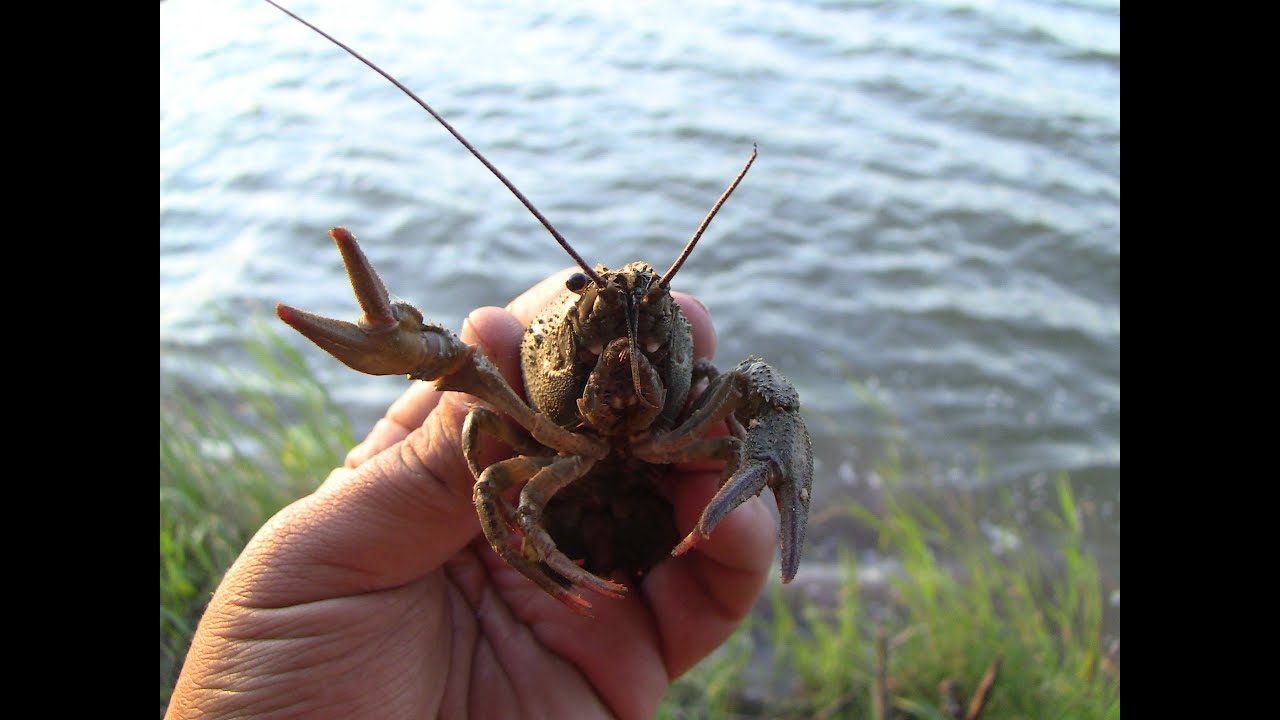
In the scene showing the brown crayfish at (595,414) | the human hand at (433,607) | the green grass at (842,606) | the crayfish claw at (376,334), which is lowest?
the green grass at (842,606)

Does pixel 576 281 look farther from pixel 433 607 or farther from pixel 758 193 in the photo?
pixel 758 193

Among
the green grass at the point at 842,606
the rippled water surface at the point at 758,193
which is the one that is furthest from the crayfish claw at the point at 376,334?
the rippled water surface at the point at 758,193

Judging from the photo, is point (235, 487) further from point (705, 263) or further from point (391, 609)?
point (705, 263)

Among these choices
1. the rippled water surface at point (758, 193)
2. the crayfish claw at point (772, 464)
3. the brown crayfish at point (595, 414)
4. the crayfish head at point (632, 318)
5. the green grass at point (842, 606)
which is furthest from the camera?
the rippled water surface at point (758, 193)

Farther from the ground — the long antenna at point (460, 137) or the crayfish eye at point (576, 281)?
the long antenna at point (460, 137)

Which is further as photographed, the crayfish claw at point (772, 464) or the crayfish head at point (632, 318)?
the crayfish head at point (632, 318)

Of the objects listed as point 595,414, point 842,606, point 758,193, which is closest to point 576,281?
point 595,414

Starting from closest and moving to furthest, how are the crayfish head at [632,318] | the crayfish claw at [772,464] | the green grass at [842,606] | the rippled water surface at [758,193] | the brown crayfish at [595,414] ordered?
the crayfish claw at [772,464], the brown crayfish at [595,414], the crayfish head at [632,318], the green grass at [842,606], the rippled water surface at [758,193]

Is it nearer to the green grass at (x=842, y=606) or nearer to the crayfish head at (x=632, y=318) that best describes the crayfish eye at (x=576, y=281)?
the crayfish head at (x=632, y=318)
